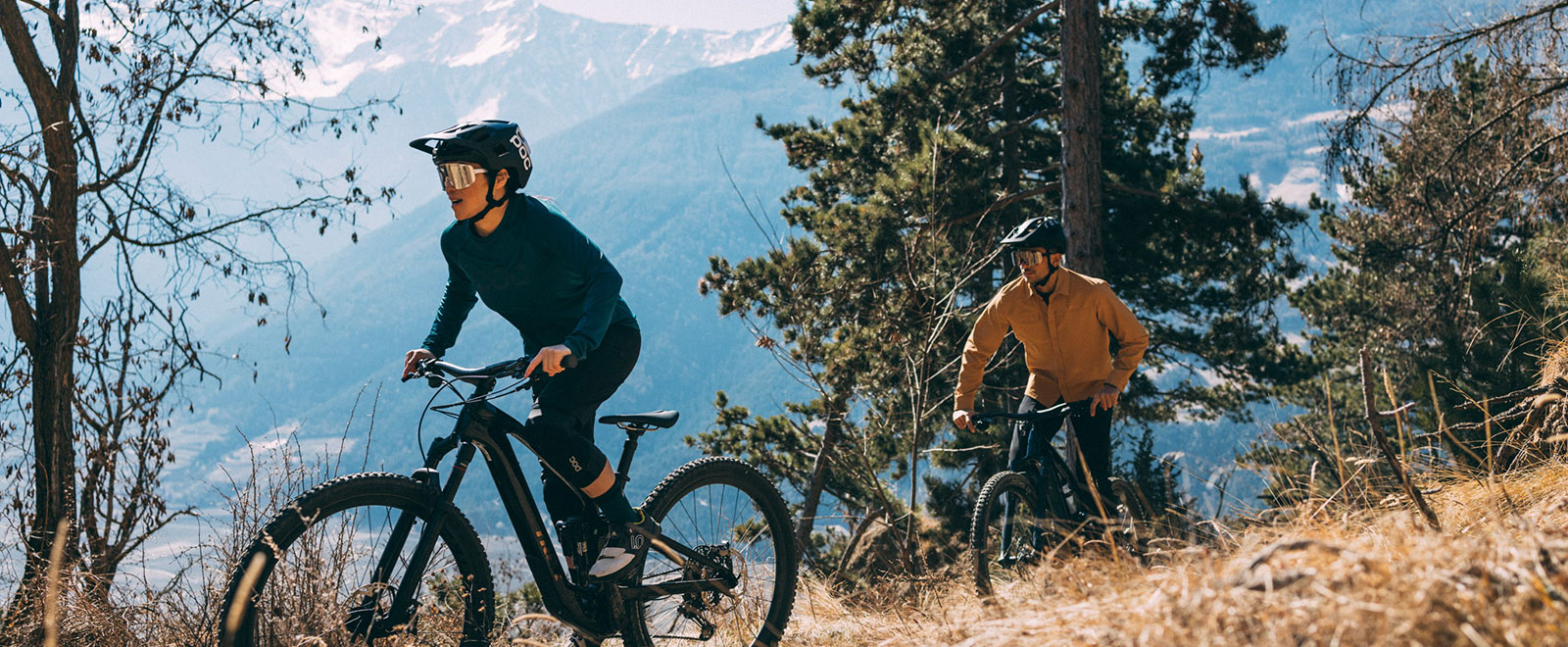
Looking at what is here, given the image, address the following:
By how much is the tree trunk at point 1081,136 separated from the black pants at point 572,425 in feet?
23.8

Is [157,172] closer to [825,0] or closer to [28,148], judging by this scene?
[28,148]

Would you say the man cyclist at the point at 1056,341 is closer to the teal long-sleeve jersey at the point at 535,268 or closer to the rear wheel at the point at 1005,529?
the rear wheel at the point at 1005,529

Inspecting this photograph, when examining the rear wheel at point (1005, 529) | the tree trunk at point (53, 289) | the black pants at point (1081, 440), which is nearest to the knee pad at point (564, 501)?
the rear wheel at point (1005, 529)

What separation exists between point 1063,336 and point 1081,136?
5630 mm

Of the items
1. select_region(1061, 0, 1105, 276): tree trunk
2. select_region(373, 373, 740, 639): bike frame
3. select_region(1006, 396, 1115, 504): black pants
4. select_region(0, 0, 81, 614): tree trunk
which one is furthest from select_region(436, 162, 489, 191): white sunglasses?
select_region(1061, 0, 1105, 276): tree trunk

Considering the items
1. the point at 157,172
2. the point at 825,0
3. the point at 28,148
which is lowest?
the point at 28,148

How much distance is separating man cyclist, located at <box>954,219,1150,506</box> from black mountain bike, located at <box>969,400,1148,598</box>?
67 mm

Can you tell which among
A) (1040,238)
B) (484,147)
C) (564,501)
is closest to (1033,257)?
(1040,238)

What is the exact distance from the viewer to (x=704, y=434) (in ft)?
53.2

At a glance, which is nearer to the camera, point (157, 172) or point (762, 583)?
point (762, 583)

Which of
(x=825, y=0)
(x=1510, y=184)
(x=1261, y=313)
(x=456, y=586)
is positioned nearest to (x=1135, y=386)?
(x=1261, y=313)

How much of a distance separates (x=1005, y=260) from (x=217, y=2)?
9.93m

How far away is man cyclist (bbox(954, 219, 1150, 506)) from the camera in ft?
16.2

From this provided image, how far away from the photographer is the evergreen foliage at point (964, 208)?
11.2m
